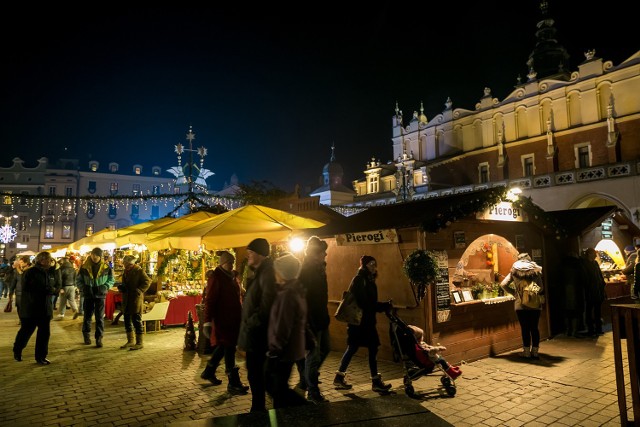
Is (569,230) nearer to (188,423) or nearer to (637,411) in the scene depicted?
(637,411)

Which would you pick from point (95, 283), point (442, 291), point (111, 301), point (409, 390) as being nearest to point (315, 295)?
point (409, 390)

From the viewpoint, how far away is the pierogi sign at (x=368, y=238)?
766 centimetres

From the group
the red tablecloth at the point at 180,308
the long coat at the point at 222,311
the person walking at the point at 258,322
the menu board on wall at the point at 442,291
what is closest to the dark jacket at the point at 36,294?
the long coat at the point at 222,311

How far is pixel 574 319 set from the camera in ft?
31.5

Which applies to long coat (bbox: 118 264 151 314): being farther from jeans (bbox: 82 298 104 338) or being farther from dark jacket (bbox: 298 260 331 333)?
dark jacket (bbox: 298 260 331 333)

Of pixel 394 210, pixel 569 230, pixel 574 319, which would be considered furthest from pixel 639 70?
pixel 394 210

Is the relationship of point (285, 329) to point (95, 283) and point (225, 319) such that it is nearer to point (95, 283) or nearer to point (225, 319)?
point (225, 319)

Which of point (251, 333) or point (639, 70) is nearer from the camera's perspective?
point (251, 333)

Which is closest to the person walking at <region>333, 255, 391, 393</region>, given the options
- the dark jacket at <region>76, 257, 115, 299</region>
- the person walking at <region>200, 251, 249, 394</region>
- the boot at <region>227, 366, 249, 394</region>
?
the boot at <region>227, 366, 249, 394</region>

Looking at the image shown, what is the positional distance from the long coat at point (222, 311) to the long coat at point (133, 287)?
3522mm

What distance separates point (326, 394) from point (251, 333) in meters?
2.19

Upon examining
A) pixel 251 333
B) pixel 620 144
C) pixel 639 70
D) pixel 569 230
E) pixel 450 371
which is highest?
pixel 639 70

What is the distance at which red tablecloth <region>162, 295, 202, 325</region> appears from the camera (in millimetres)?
11355

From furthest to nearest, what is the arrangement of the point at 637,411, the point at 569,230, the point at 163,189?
the point at 163,189 → the point at 569,230 → the point at 637,411
